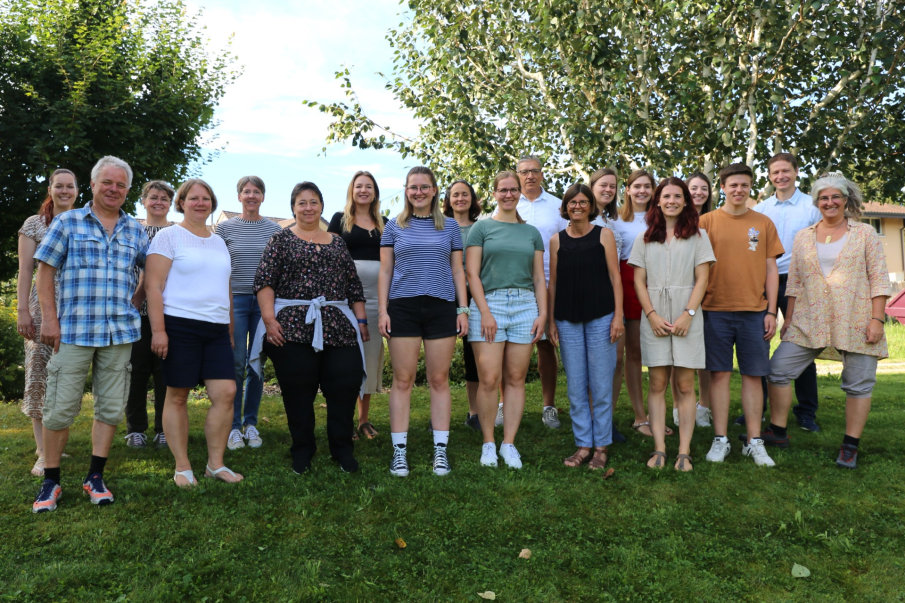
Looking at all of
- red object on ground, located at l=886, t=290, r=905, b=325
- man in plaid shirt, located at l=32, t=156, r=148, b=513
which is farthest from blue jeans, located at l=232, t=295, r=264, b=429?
red object on ground, located at l=886, t=290, r=905, b=325

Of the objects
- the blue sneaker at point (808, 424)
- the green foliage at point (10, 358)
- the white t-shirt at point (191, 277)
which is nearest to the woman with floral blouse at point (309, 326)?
the white t-shirt at point (191, 277)

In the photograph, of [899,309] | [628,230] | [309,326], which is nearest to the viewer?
[309,326]

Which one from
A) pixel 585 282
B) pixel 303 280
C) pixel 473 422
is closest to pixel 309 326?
pixel 303 280

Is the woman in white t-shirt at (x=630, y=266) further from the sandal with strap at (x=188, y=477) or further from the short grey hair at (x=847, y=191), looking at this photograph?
the sandal with strap at (x=188, y=477)

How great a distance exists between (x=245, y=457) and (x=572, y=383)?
2703 millimetres

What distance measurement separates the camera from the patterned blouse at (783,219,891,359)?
15.4 ft

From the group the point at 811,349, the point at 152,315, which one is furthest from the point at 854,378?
the point at 152,315

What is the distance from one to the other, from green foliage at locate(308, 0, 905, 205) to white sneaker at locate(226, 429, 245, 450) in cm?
629

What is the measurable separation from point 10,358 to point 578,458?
28.8 ft

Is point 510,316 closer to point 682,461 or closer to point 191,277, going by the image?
point 682,461

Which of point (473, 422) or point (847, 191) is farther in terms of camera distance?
point (473, 422)

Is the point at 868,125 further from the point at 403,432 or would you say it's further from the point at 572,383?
Answer: the point at 403,432

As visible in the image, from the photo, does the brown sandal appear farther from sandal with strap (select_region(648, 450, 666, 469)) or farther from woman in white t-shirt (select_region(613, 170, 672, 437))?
woman in white t-shirt (select_region(613, 170, 672, 437))

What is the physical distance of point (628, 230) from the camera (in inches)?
216
